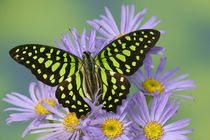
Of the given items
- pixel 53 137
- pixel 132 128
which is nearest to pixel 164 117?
pixel 132 128

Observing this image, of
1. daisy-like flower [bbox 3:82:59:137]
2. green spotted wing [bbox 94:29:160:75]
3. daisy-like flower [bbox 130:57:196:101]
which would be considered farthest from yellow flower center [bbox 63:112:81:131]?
daisy-like flower [bbox 130:57:196:101]

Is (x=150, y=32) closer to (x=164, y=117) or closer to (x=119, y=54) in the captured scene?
(x=119, y=54)

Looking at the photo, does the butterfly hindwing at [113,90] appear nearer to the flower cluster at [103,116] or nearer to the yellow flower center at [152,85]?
the flower cluster at [103,116]

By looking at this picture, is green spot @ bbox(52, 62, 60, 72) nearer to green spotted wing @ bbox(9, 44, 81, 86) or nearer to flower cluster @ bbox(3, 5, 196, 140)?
green spotted wing @ bbox(9, 44, 81, 86)

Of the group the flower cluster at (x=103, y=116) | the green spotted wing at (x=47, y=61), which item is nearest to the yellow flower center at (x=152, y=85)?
the flower cluster at (x=103, y=116)

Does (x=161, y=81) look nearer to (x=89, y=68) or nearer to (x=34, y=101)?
(x=89, y=68)

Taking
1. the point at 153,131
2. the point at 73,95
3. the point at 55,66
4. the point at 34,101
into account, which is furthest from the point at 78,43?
the point at 153,131
